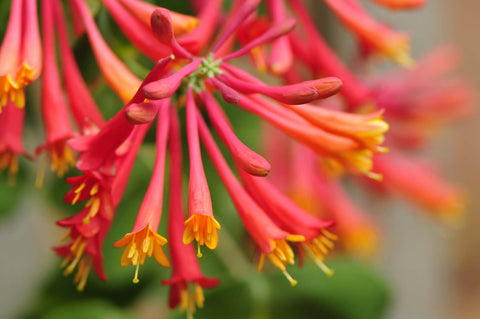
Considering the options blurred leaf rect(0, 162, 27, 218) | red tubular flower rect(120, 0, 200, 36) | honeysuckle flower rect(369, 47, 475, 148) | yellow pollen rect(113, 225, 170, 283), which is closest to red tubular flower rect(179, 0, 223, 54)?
red tubular flower rect(120, 0, 200, 36)

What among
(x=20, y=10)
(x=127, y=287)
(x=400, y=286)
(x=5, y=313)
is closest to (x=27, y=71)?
(x=20, y=10)

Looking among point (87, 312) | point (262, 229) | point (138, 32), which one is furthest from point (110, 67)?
point (87, 312)

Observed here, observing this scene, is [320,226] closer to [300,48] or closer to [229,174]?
[229,174]

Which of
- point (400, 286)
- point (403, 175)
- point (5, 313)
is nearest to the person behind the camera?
point (403, 175)

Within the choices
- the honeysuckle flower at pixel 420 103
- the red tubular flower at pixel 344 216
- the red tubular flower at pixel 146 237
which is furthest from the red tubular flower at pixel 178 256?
the red tubular flower at pixel 344 216

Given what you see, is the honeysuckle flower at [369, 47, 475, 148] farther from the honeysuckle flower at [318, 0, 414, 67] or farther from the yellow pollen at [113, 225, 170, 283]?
the yellow pollen at [113, 225, 170, 283]

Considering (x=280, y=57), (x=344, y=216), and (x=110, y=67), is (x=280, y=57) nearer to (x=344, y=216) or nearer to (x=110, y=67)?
(x=110, y=67)
